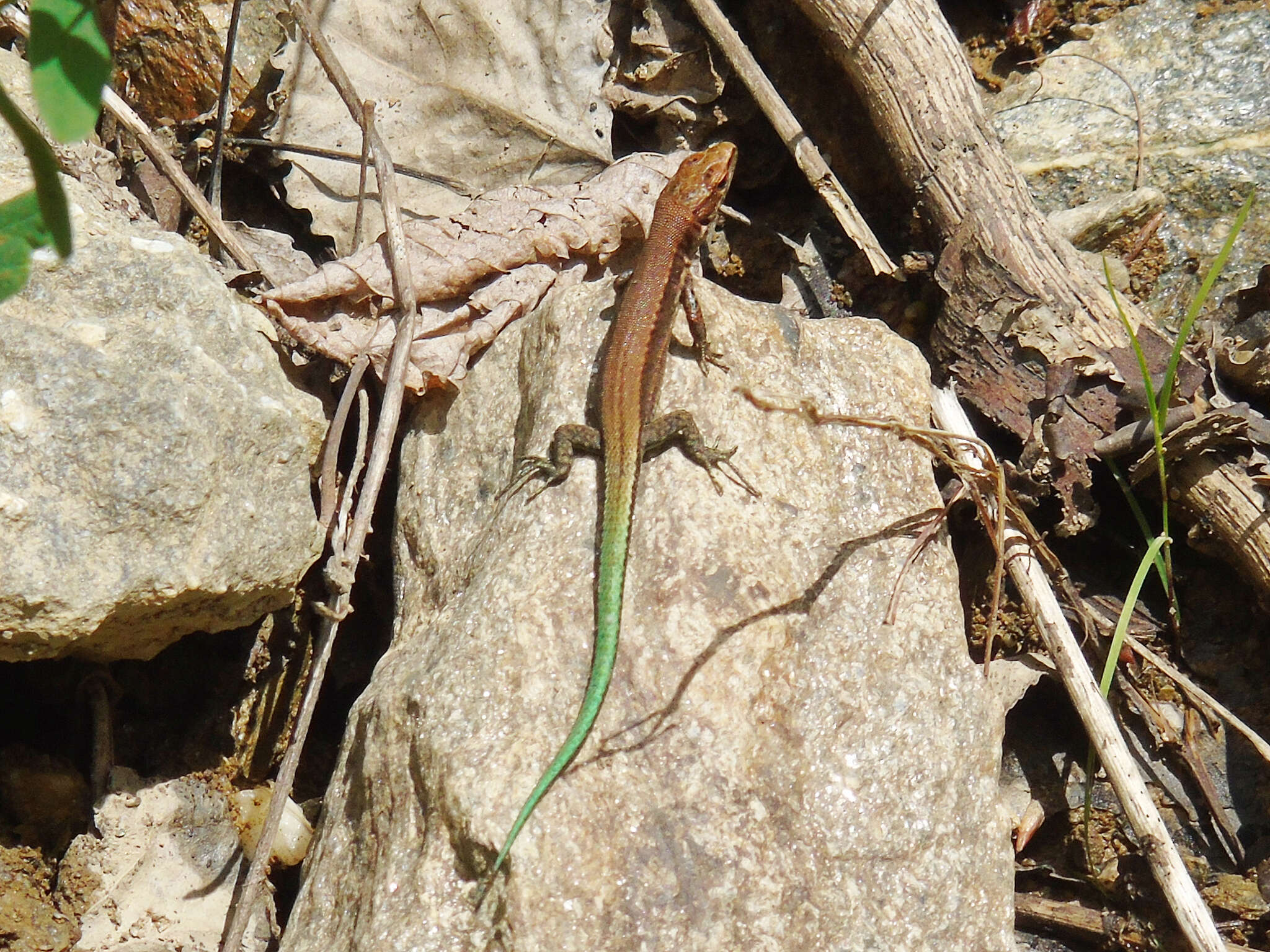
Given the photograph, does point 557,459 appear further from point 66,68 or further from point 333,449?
point 66,68

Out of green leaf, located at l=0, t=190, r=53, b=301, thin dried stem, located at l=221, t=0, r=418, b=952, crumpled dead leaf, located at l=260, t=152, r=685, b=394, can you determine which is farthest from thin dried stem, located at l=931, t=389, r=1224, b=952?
green leaf, located at l=0, t=190, r=53, b=301

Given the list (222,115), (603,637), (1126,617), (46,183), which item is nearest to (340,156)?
(222,115)

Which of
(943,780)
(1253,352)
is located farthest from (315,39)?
(1253,352)

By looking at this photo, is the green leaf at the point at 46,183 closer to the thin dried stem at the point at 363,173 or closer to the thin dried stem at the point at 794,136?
the thin dried stem at the point at 363,173

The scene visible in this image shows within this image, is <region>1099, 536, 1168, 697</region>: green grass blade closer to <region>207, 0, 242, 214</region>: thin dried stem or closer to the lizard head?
the lizard head

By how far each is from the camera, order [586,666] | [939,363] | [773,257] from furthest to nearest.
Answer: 1. [773,257]
2. [939,363]
3. [586,666]

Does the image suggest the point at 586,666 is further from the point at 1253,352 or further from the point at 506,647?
the point at 1253,352
